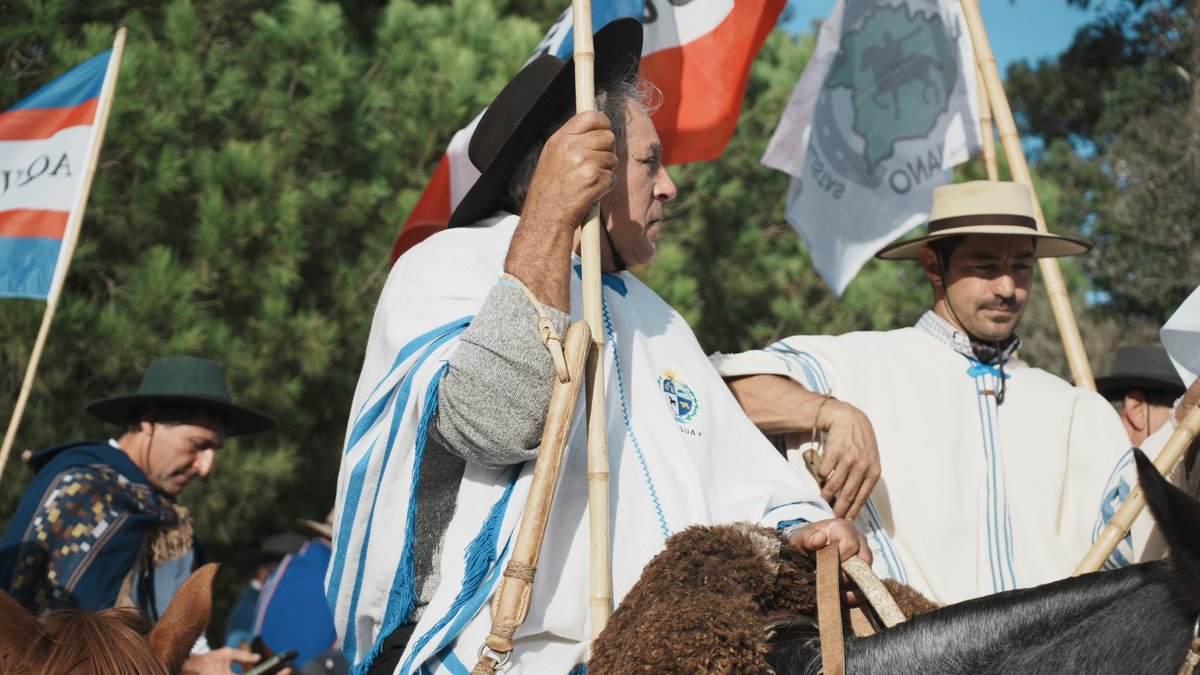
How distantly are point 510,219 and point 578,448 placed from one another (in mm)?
603

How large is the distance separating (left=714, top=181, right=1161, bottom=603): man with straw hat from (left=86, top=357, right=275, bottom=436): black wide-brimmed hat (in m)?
2.45

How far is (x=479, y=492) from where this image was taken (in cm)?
261

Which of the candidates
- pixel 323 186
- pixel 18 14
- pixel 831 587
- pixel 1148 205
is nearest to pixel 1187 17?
pixel 1148 205

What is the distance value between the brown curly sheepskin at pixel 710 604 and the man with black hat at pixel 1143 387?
157 inches

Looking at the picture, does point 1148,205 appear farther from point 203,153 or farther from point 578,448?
point 578,448

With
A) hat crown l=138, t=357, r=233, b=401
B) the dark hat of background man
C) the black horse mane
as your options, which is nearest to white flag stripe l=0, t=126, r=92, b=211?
hat crown l=138, t=357, r=233, b=401

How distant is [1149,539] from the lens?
3482 mm

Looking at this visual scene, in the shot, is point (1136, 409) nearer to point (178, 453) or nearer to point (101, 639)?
point (178, 453)

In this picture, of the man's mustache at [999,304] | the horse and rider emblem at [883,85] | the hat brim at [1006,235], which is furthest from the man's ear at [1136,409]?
the man's mustache at [999,304]

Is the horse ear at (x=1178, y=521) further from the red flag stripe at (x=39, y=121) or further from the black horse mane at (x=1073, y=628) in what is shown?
the red flag stripe at (x=39, y=121)

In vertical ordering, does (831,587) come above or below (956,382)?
below

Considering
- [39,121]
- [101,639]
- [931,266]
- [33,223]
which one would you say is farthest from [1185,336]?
[39,121]

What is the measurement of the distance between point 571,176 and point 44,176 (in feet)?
11.4

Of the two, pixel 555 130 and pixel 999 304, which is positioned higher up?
pixel 555 130
